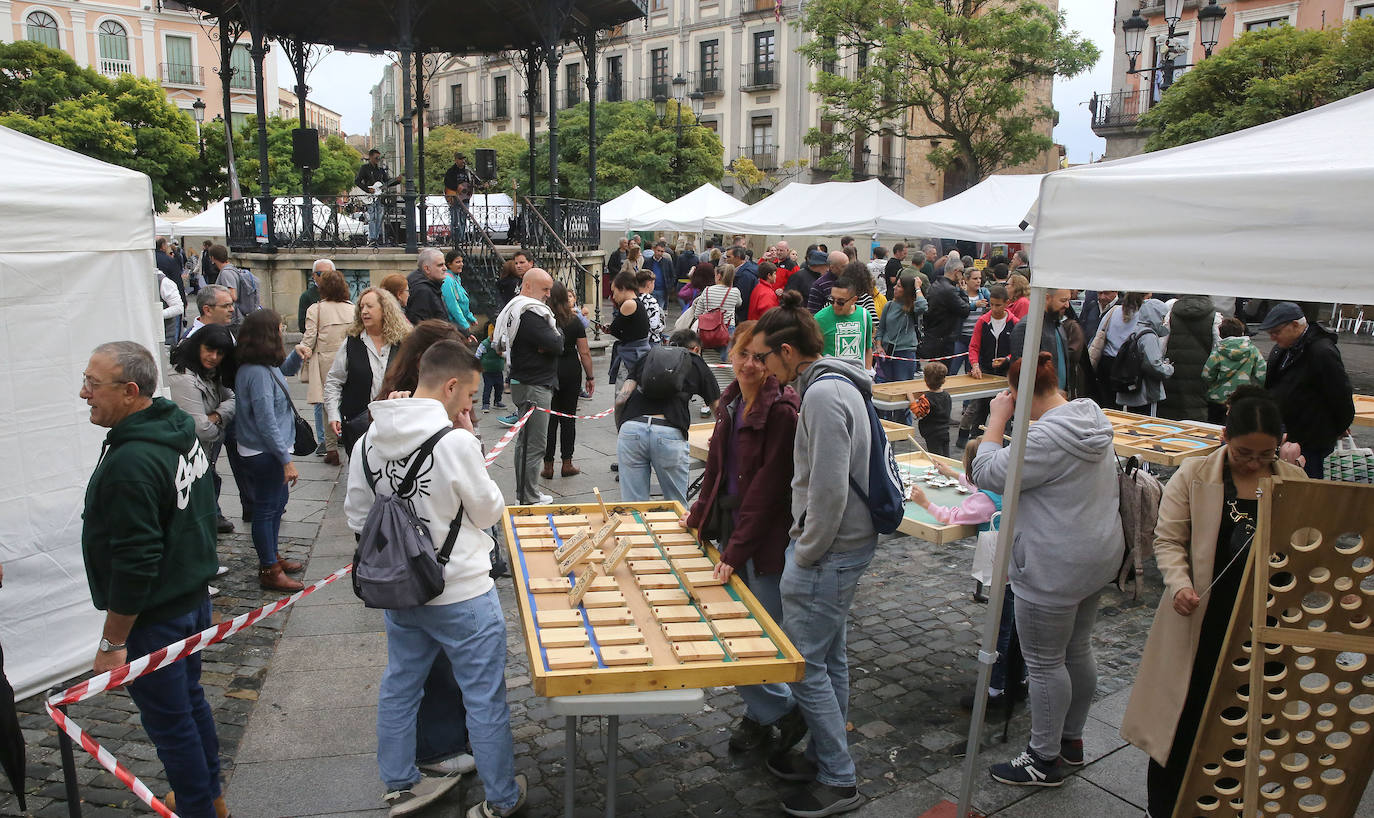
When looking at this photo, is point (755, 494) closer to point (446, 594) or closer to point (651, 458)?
point (446, 594)

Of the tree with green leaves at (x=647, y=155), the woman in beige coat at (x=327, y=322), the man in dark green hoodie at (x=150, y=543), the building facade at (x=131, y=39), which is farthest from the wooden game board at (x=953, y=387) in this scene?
the building facade at (x=131, y=39)

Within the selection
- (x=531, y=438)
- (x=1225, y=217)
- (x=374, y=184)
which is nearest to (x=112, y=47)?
(x=374, y=184)

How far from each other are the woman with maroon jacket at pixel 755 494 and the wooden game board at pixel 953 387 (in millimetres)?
4167

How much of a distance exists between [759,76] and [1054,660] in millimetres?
41620

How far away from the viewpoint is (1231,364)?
770 cm

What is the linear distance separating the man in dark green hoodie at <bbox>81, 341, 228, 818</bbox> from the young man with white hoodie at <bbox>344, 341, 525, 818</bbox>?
54 cm

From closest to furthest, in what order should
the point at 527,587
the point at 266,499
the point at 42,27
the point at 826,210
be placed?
the point at 527,587 < the point at 266,499 < the point at 826,210 < the point at 42,27

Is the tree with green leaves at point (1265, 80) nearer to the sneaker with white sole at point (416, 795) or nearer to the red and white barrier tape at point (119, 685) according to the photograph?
the sneaker with white sole at point (416, 795)

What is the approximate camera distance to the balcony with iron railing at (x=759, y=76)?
1635 inches

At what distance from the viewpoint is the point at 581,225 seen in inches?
652

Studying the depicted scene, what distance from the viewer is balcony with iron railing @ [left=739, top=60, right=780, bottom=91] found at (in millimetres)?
41531

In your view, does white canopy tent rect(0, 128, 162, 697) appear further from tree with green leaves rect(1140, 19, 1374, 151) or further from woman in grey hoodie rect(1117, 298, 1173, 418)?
tree with green leaves rect(1140, 19, 1374, 151)

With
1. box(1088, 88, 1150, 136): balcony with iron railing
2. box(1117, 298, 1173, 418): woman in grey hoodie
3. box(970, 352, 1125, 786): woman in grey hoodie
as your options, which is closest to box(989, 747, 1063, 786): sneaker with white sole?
box(970, 352, 1125, 786): woman in grey hoodie

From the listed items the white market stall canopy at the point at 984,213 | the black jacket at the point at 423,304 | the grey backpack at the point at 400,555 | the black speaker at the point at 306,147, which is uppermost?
the black speaker at the point at 306,147
